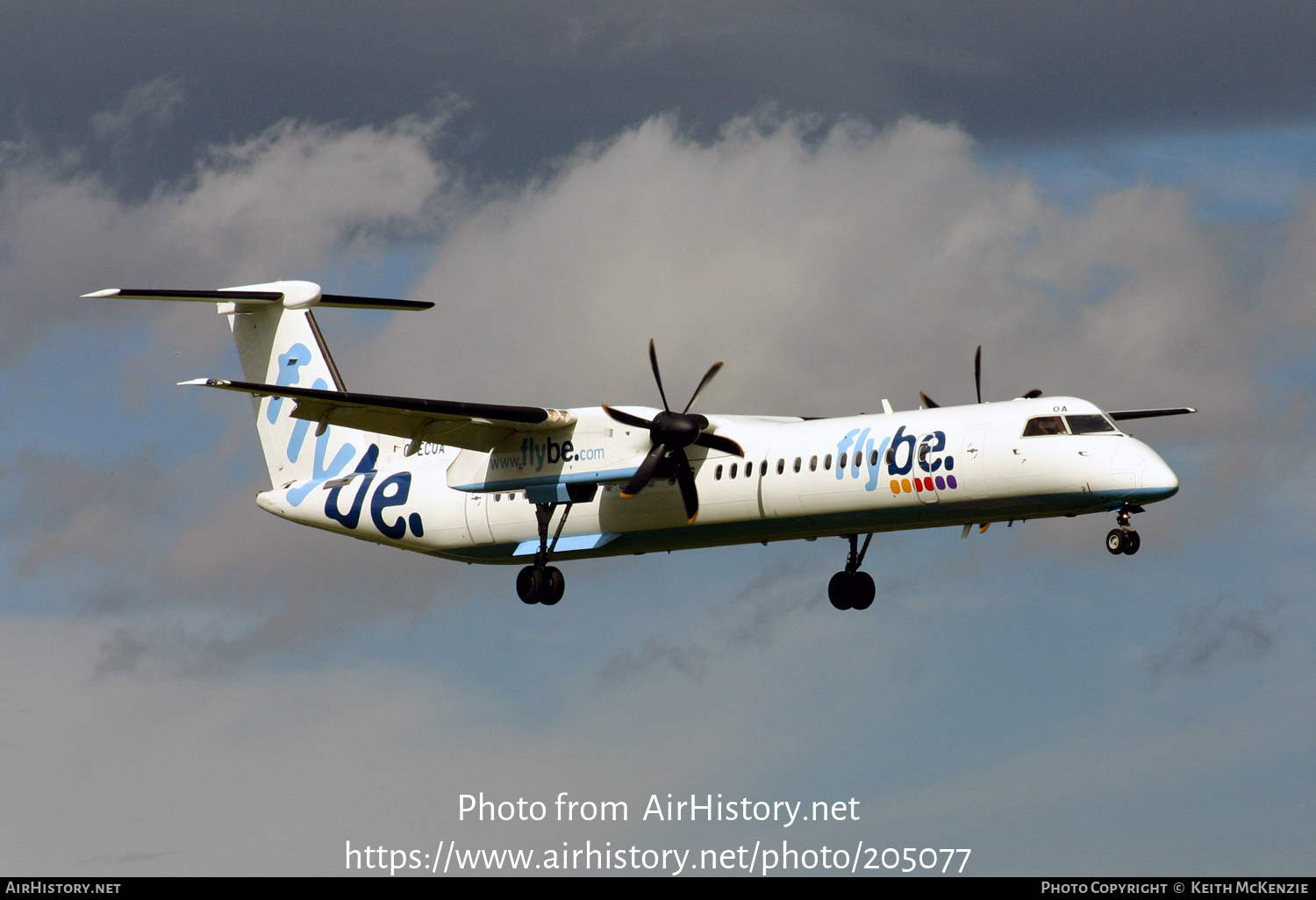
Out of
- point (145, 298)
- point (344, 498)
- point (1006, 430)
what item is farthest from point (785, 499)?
point (145, 298)

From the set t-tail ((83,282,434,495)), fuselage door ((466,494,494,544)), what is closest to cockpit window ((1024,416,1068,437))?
fuselage door ((466,494,494,544))

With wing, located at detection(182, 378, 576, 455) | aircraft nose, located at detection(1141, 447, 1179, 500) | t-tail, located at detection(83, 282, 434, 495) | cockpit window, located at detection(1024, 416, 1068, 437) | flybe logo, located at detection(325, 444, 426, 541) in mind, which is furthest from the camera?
t-tail, located at detection(83, 282, 434, 495)

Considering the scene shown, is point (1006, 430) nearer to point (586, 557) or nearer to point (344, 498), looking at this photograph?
point (586, 557)

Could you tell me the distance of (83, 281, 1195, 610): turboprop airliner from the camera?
2639 cm

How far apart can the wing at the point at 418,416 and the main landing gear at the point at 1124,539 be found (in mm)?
10866

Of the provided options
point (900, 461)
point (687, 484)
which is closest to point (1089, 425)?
point (900, 461)

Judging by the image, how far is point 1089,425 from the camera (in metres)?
26.2

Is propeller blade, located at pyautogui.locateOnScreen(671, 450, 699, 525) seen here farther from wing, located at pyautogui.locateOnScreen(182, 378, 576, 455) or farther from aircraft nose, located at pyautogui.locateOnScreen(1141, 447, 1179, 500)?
aircraft nose, located at pyautogui.locateOnScreen(1141, 447, 1179, 500)

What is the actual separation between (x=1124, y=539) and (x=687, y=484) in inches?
321

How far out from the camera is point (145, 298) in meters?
32.6

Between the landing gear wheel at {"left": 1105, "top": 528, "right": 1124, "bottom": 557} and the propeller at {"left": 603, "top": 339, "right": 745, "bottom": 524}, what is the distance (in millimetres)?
6984

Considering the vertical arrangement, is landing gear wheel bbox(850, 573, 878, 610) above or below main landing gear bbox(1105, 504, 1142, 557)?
above

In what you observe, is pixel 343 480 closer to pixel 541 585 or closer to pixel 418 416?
pixel 418 416

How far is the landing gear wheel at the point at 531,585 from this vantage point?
31859 mm
